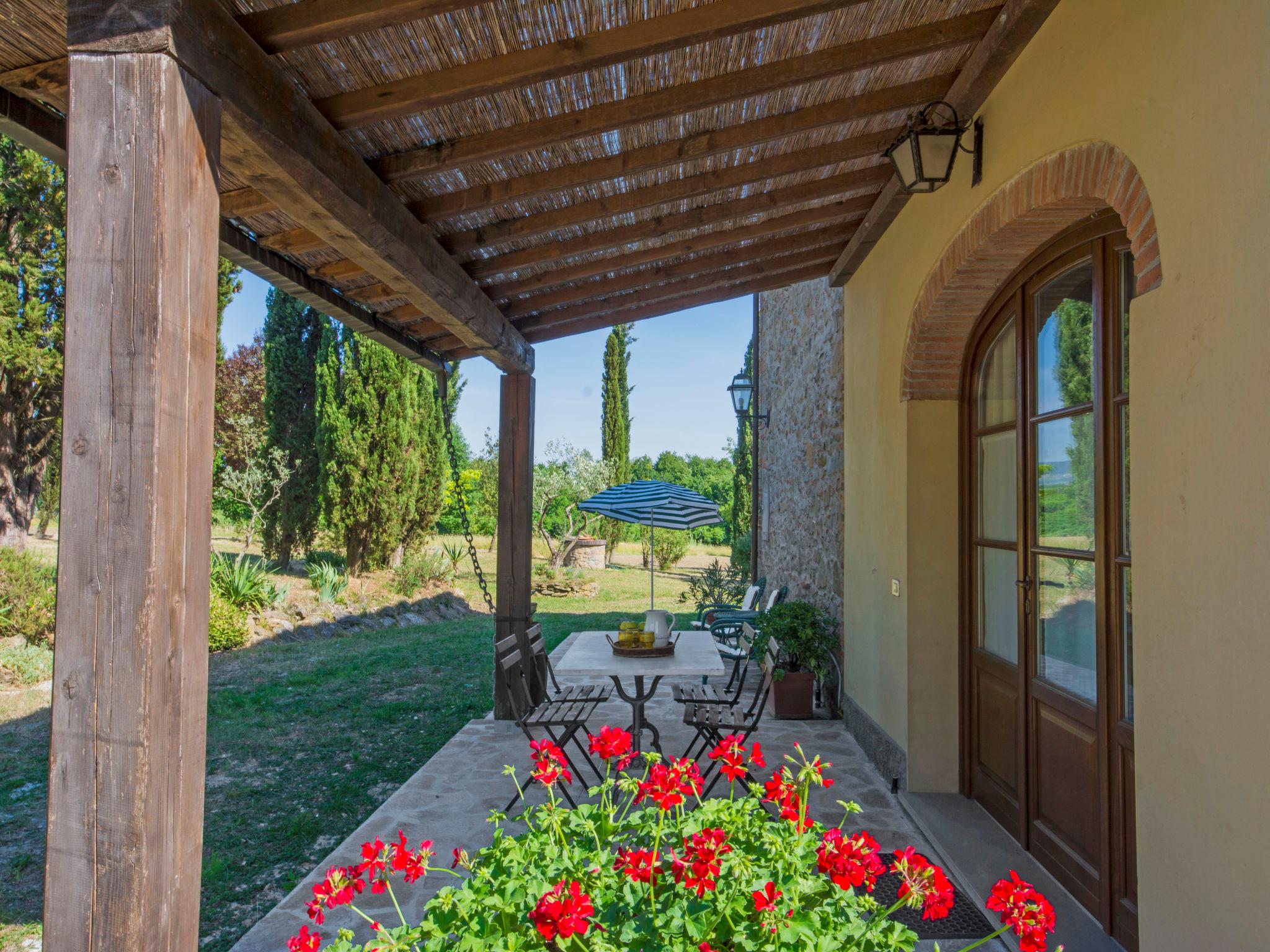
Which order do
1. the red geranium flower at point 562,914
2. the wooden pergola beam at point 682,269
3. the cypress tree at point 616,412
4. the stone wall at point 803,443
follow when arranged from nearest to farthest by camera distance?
1. the red geranium flower at point 562,914
2. the wooden pergola beam at point 682,269
3. the stone wall at point 803,443
4. the cypress tree at point 616,412

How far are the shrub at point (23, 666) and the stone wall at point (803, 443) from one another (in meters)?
6.91

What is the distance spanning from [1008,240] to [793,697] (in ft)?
11.9

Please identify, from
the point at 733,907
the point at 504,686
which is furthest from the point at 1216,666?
the point at 504,686

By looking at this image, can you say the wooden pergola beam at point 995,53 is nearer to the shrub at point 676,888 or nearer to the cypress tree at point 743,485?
the shrub at point 676,888

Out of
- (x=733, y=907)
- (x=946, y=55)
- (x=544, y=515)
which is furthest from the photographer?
(x=544, y=515)

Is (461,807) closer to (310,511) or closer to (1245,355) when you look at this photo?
(1245,355)

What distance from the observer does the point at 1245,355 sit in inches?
63.7

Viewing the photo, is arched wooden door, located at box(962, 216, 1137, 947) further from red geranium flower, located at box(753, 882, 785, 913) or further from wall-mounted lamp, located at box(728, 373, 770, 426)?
wall-mounted lamp, located at box(728, 373, 770, 426)

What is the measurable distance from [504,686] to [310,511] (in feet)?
26.6

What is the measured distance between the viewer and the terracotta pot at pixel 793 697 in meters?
5.66

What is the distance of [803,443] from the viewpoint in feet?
24.4

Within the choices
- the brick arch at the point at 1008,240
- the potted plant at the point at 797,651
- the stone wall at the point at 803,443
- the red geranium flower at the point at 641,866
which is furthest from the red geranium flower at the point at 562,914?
the stone wall at the point at 803,443

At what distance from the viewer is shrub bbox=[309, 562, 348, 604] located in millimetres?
10734

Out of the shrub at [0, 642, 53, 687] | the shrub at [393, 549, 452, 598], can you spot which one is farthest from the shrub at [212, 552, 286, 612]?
the shrub at [393, 549, 452, 598]
